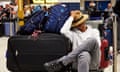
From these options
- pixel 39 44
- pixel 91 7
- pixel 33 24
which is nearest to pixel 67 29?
pixel 39 44

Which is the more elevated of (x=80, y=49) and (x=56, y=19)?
(x=56, y=19)

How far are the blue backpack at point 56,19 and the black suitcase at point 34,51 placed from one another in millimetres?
100

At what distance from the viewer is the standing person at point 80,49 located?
3.43 metres

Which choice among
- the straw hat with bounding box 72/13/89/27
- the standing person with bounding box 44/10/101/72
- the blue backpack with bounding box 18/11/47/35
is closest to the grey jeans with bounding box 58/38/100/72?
the standing person with bounding box 44/10/101/72

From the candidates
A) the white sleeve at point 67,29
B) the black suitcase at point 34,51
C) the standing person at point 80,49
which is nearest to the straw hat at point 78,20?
the standing person at point 80,49

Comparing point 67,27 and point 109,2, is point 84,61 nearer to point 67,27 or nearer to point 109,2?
point 67,27

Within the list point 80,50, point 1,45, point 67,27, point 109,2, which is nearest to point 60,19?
point 67,27

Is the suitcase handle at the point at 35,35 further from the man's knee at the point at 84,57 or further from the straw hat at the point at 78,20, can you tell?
the man's knee at the point at 84,57

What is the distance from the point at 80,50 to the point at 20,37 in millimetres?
825

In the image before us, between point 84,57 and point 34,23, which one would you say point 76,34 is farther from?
point 34,23

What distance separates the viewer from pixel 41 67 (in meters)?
3.77

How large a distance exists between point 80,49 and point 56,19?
555 millimetres

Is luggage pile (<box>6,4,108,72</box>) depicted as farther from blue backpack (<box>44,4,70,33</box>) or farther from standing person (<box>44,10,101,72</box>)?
standing person (<box>44,10,101,72</box>)

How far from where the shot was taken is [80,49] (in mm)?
3523
